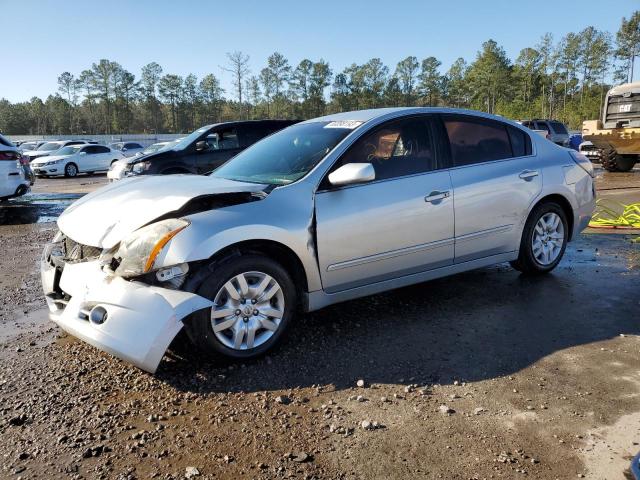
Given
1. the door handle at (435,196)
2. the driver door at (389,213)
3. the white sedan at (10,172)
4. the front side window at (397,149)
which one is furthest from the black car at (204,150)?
the door handle at (435,196)

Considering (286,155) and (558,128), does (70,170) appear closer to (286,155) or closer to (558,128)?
(286,155)

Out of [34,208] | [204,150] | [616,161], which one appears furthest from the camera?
A: [616,161]

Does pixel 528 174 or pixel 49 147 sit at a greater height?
pixel 49 147

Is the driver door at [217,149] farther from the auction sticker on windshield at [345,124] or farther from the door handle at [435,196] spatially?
the door handle at [435,196]

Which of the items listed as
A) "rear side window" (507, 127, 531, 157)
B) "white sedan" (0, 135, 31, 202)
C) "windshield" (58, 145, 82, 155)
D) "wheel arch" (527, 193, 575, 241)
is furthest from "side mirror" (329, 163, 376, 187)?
"windshield" (58, 145, 82, 155)

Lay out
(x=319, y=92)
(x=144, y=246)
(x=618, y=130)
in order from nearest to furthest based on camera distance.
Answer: (x=144, y=246) < (x=618, y=130) < (x=319, y=92)

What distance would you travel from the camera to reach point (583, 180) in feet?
17.7

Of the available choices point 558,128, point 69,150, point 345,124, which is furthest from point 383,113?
point 558,128

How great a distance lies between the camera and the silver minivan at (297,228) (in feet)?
10.4

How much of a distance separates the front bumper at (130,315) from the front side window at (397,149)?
5.23 ft

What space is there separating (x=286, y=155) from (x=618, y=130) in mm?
14996

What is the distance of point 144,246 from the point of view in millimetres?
3176

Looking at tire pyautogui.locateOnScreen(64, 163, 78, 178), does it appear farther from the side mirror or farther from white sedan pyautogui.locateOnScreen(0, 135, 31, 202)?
the side mirror

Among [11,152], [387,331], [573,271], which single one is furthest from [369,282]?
[11,152]
